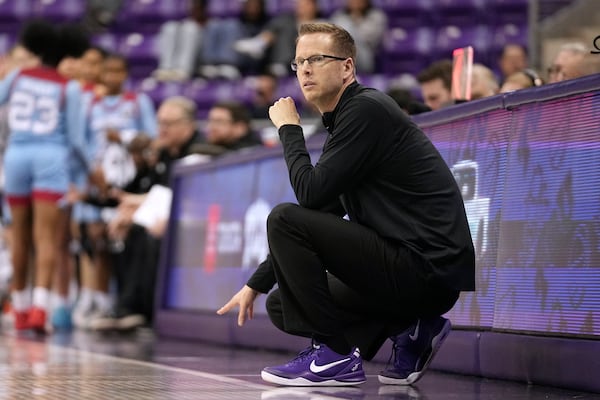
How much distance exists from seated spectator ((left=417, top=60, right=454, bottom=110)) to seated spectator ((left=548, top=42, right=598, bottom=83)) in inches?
34.1

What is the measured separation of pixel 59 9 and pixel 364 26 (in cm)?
523

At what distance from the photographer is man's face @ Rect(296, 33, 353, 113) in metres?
4.21

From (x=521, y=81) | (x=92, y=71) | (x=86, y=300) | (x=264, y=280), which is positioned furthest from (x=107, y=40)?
(x=264, y=280)

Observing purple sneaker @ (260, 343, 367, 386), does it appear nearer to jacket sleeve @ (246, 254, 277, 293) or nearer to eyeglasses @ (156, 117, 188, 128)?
jacket sleeve @ (246, 254, 277, 293)

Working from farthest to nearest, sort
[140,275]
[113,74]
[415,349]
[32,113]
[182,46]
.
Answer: [182,46] → [113,74] → [140,275] → [32,113] → [415,349]

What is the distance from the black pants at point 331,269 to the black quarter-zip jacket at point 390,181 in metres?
0.05

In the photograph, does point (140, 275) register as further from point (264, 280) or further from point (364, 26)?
point (364, 26)

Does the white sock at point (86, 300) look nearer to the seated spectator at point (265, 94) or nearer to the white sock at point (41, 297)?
the white sock at point (41, 297)

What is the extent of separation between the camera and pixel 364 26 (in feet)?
45.1

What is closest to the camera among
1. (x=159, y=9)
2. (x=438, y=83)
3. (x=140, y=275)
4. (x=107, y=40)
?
(x=438, y=83)

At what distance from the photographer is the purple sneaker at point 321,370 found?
13.8ft

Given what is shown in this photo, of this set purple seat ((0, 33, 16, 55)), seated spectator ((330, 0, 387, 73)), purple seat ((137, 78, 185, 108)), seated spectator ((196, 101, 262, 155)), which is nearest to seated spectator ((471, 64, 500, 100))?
seated spectator ((196, 101, 262, 155))

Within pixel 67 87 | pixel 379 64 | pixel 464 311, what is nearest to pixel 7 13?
pixel 379 64

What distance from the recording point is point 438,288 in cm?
412
